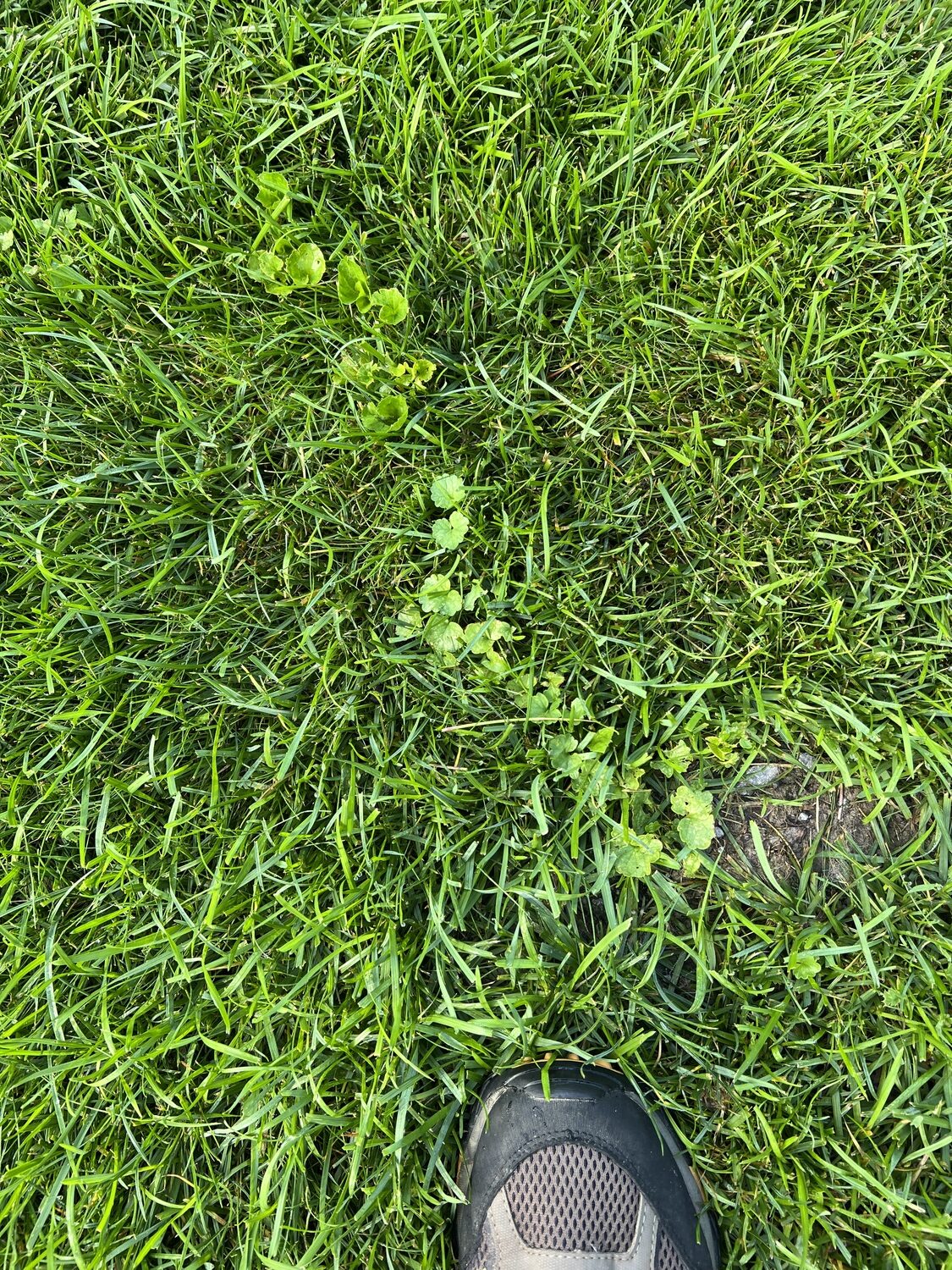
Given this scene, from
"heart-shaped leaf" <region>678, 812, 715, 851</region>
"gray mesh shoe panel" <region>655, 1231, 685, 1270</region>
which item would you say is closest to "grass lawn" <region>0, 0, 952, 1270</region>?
"heart-shaped leaf" <region>678, 812, 715, 851</region>

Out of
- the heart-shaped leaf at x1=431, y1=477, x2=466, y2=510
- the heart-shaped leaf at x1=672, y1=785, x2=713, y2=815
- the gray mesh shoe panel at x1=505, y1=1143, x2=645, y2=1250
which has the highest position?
the heart-shaped leaf at x1=431, y1=477, x2=466, y2=510

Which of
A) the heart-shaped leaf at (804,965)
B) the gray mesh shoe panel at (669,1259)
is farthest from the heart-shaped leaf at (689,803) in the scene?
the gray mesh shoe panel at (669,1259)

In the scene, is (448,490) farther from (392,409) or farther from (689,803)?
(689,803)

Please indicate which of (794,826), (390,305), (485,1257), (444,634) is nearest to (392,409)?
(390,305)

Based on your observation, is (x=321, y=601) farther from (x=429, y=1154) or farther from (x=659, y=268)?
(x=429, y=1154)

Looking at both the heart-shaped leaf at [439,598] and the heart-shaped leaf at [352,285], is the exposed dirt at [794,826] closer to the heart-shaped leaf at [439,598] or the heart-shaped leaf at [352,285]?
the heart-shaped leaf at [439,598]

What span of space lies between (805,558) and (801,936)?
0.81 metres

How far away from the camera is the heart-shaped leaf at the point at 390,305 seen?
5.58 ft

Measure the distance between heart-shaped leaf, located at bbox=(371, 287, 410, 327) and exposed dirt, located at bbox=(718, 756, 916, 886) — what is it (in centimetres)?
127

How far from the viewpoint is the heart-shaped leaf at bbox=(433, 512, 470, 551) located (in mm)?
1676

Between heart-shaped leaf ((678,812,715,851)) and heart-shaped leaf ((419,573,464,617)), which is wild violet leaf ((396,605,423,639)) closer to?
heart-shaped leaf ((419,573,464,617))

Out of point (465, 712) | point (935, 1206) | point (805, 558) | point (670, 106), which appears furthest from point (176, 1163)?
point (670, 106)

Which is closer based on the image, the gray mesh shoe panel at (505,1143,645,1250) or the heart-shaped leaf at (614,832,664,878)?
the heart-shaped leaf at (614,832,664,878)

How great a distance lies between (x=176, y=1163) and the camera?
1711 millimetres
